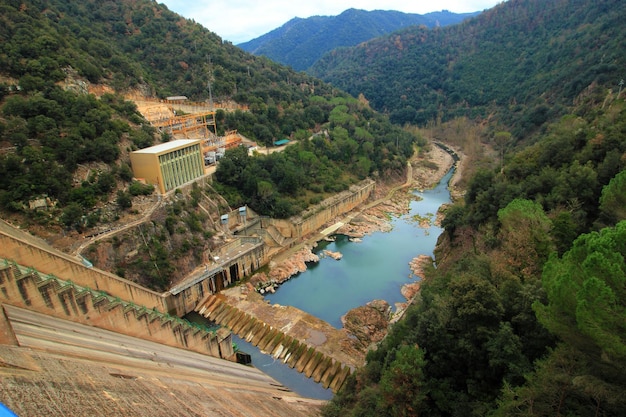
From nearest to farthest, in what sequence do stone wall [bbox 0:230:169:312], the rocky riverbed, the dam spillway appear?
1. stone wall [bbox 0:230:169:312]
2. the dam spillway
3. the rocky riverbed

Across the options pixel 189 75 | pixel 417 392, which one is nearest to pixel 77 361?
pixel 417 392

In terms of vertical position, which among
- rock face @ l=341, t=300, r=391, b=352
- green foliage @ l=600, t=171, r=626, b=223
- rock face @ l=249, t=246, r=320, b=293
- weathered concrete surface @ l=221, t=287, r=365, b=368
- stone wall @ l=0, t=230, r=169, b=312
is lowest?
rock face @ l=249, t=246, r=320, b=293

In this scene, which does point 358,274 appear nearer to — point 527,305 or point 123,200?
point 123,200

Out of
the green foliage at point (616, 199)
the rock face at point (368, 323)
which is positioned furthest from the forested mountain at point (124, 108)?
the green foliage at point (616, 199)

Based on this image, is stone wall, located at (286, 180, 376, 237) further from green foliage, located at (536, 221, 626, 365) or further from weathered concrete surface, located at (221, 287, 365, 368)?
green foliage, located at (536, 221, 626, 365)

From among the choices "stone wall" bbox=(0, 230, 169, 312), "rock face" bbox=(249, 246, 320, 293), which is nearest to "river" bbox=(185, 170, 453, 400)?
"rock face" bbox=(249, 246, 320, 293)

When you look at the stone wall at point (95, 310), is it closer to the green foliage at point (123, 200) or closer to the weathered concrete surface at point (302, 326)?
the weathered concrete surface at point (302, 326)
